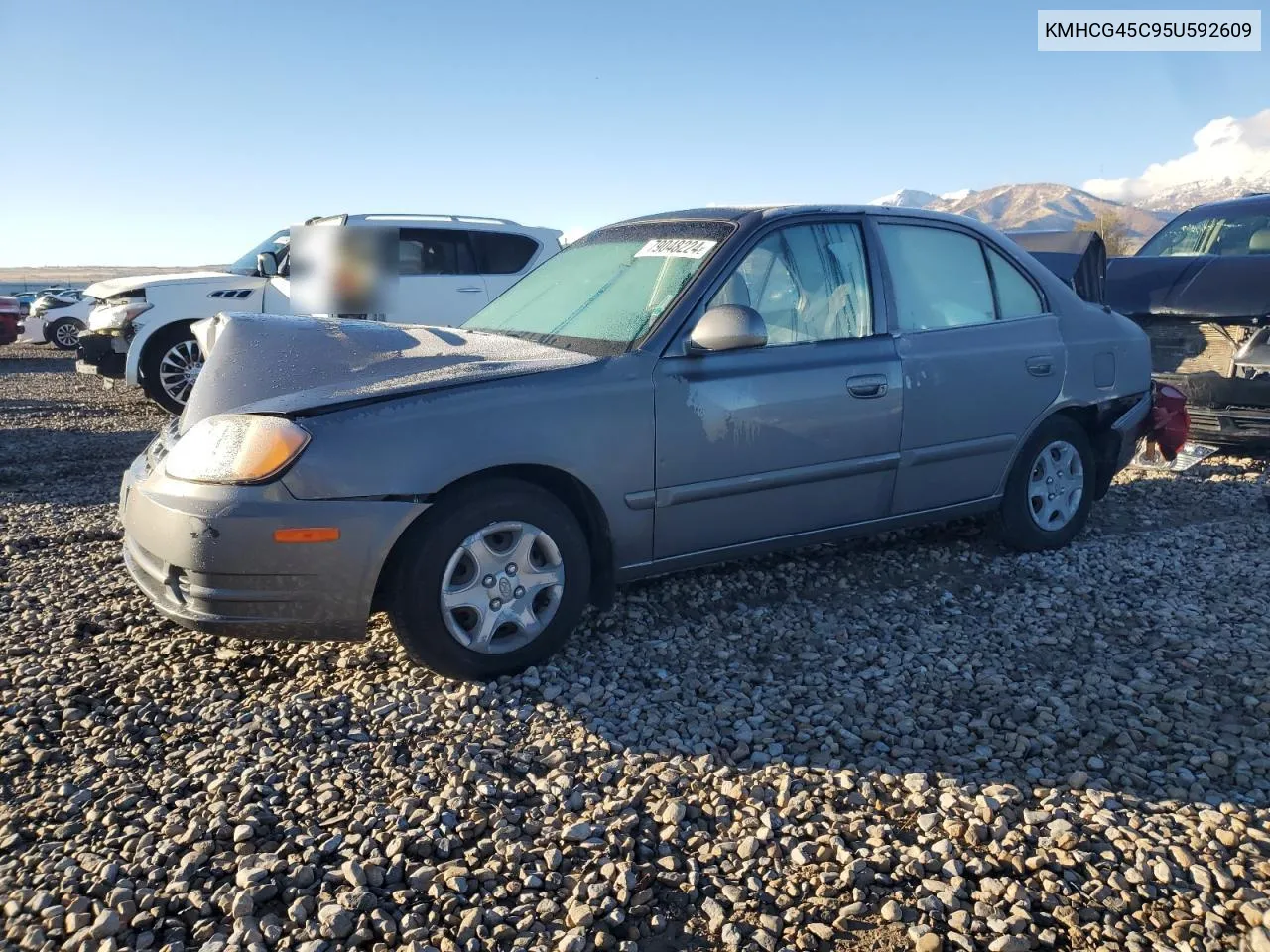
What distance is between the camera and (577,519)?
3.44 meters

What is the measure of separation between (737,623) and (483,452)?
1314 mm

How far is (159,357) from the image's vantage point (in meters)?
9.42

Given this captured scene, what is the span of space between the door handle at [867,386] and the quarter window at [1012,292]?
98 centimetres

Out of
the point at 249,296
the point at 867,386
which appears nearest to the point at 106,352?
the point at 249,296

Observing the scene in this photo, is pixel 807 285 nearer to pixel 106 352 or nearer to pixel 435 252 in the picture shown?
pixel 435 252

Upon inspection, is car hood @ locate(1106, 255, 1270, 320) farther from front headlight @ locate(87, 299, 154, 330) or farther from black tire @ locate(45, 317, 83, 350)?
black tire @ locate(45, 317, 83, 350)

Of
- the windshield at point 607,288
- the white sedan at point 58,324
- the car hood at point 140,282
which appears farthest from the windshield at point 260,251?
the white sedan at point 58,324

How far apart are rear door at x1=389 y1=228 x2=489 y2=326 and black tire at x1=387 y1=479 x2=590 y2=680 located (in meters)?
6.59

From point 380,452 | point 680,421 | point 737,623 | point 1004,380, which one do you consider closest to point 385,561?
point 380,452

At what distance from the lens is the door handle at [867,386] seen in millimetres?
3883

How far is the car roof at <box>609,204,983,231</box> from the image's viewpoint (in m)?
3.94

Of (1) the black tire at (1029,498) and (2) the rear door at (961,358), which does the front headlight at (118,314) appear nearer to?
(2) the rear door at (961,358)

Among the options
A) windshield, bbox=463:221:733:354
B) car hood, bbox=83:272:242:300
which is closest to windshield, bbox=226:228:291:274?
car hood, bbox=83:272:242:300

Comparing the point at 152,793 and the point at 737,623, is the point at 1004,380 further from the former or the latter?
the point at 152,793
